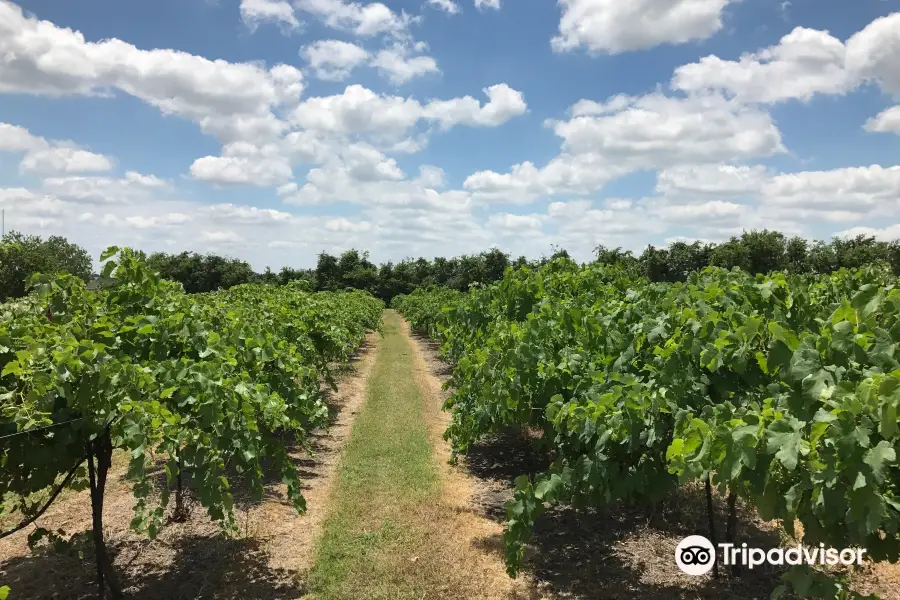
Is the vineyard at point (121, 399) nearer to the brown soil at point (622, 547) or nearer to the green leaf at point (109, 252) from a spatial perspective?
the green leaf at point (109, 252)

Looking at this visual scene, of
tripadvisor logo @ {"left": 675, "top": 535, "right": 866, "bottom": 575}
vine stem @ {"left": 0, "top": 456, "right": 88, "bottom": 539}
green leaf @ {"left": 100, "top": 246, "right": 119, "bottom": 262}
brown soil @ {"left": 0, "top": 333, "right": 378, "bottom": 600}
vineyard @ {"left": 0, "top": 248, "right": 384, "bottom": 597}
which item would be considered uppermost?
green leaf @ {"left": 100, "top": 246, "right": 119, "bottom": 262}

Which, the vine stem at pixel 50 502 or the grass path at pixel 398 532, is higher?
the vine stem at pixel 50 502

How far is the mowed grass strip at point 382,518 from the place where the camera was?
499 cm

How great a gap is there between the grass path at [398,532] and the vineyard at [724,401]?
0.88 metres

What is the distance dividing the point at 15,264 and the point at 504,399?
197 feet

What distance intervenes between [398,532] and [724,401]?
3850 mm

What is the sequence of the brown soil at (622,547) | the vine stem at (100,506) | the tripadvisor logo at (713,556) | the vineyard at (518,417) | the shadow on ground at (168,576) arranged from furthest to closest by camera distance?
the tripadvisor logo at (713,556) → the brown soil at (622,547) → the shadow on ground at (168,576) → the vine stem at (100,506) → the vineyard at (518,417)

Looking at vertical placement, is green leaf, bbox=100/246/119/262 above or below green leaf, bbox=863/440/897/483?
above

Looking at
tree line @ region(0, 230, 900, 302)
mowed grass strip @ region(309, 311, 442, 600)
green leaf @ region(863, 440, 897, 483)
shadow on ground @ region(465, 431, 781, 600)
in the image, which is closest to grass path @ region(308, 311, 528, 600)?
mowed grass strip @ region(309, 311, 442, 600)

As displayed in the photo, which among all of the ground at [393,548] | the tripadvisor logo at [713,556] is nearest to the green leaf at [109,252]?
the ground at [393,548]

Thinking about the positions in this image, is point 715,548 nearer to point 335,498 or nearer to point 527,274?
point 335,498

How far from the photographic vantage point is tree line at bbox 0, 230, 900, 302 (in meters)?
45.1

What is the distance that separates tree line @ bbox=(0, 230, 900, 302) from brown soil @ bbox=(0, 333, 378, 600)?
2747 cm

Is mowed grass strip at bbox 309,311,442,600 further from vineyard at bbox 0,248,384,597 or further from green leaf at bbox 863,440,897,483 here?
green leaf at bbox 863,440,897,483
